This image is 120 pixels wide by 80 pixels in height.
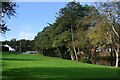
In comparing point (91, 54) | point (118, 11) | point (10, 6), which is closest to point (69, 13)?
point (91, 54)

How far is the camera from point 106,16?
4547cm

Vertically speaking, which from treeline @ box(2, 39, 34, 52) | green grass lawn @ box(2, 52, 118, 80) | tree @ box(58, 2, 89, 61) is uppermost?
tree @ box(58, 2, 89, 61)

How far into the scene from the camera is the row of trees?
45875 mm

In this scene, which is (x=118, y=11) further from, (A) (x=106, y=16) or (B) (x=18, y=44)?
(B) (x=18, y=44)

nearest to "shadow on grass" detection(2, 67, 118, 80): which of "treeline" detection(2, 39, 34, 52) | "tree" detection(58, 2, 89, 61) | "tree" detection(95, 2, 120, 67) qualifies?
"tree" detection(95, 2, 120, 67)

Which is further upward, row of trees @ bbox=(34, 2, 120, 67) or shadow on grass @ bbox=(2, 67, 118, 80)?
row of trees @ bbox=(34, 2, 120, 67)

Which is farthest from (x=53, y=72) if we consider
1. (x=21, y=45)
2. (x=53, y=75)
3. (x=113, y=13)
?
(x=21, y=45)

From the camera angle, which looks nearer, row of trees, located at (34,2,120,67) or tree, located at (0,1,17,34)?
tree, located at (0,1,17,34)

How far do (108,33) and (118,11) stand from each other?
13.4ft

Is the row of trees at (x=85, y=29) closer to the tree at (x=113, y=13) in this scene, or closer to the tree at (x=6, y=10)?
the tree at (x=113, y=13)

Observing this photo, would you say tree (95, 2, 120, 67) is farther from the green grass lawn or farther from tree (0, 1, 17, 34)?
tree (0, 1, 17, 34)

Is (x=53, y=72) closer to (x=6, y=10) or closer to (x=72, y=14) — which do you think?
(x=6, y=10)

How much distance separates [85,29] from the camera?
57.4m

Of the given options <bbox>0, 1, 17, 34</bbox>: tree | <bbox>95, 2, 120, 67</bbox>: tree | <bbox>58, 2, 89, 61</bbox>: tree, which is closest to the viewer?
<bbox>0, 1, 17, 34</bbox>: tree
